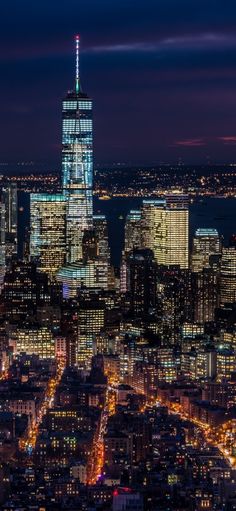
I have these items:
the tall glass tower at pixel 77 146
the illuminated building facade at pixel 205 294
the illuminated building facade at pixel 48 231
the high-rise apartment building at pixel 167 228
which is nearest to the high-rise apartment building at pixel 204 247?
the high-rise apartment building at pixel 167 228

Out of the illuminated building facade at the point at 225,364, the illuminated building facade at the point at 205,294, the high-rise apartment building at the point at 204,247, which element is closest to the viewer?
the illuminated building facade at the point at 225,364

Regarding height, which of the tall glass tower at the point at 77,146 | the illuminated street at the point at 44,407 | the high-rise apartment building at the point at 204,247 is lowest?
the illuminated street at the point at 44,407

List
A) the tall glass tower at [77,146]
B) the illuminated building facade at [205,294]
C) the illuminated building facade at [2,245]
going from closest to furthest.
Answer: the illuminated building facade at [205,294], the illuminated building facade at [2,245], the tall glass tower at [77,146]

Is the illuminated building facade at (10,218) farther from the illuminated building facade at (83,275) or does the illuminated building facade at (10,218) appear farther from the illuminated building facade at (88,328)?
the illuminated building facade at (88,328)

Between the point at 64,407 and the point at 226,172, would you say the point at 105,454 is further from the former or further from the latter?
the point at 226,172

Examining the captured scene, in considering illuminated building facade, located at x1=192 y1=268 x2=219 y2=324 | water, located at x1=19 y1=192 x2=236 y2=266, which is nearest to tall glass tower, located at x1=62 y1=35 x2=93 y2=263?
water, located at x1=19 y1=192 x2=236 y2=266

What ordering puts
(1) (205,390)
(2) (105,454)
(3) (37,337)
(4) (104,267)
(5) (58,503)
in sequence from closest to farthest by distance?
(5) (58,503) < (2) (105,454) < (1) (205,390) < (3) (37,337) < (4) (104,267)

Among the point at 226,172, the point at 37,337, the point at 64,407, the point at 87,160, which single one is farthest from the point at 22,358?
the point at 87,160
